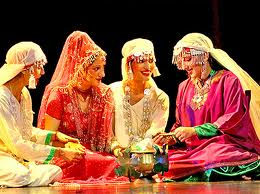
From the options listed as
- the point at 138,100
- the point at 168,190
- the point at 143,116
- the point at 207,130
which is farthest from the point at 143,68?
the point at 168,190

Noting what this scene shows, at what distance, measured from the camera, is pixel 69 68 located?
20.4 feet

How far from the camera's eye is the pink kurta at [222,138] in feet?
18.9

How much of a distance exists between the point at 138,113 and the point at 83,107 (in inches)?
19.4

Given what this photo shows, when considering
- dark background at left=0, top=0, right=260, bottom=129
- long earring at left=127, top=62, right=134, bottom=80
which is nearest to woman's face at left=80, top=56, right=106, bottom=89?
long earring at left=127, top=62, right=134, bottom=80

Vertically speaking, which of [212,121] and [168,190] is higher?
[212,121]

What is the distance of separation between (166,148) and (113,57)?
201 cm

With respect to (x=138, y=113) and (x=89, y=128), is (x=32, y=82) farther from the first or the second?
(x=138, y=113)

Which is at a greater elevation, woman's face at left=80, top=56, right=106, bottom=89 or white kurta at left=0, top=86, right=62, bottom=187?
woman's face at left=80, top=56, right=106, bottom=89

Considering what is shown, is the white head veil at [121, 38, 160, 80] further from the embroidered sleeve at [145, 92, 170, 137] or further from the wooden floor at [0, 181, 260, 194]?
the wooden floor at [0, 181, 260, 194]

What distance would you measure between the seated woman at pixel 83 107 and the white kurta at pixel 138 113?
0.08 m

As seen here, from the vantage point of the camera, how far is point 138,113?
6.30 meters

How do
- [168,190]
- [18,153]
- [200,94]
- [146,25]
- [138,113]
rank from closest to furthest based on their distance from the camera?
1. [168,190]
2. [18,153]
3. [200,94]
4. [138,113]
5. [146,25]

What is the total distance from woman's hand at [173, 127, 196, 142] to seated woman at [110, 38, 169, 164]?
1.15 ft

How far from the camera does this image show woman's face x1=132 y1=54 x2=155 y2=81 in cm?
620
